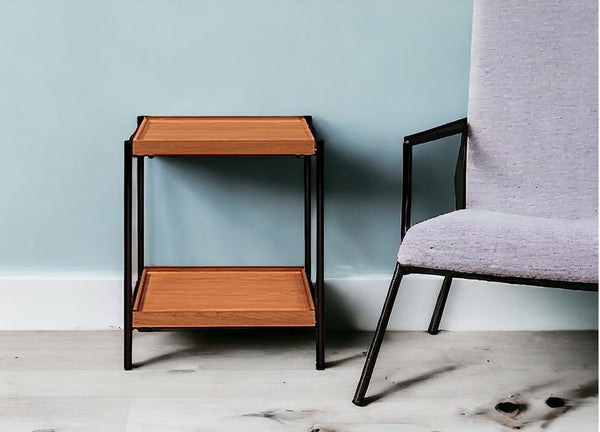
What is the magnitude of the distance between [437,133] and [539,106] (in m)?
0.25

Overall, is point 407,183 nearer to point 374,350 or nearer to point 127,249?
point 374,350

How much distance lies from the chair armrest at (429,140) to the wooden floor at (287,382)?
0.32 meters

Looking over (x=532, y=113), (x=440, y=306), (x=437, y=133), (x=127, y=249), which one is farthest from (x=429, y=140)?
(x=127, y=249)

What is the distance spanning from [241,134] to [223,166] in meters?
0.27

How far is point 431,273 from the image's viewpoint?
1.56 m

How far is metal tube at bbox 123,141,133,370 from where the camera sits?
1683 millimetres

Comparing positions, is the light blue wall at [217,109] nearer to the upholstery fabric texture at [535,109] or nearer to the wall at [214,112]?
the wall at [214,112]

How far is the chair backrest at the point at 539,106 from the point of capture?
1820mm

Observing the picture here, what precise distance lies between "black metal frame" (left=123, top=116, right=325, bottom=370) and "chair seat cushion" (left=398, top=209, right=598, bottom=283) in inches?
9.8

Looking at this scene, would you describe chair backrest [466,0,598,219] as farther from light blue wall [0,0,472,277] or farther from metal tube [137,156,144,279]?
metal tube [137,156,144,279]

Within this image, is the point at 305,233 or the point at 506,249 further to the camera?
the point at 305,233

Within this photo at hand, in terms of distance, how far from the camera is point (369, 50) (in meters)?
2.00

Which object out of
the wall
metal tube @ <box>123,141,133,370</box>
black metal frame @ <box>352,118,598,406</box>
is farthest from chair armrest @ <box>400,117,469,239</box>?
metal tube @ <box>123,141,133,370</box>

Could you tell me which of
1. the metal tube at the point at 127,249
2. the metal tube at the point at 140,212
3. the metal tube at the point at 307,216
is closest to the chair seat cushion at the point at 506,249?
the metal tube at the point at 307,216
